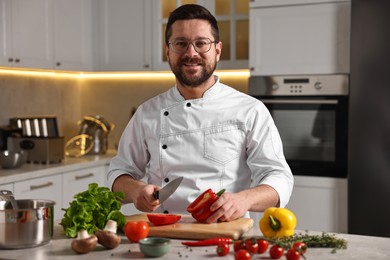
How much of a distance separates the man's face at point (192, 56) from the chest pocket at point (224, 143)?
0.72 feet

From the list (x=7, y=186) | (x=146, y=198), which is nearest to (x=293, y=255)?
(x=146, y=198)

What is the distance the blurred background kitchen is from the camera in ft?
12.3

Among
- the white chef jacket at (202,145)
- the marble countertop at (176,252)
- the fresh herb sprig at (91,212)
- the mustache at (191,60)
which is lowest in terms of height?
the marble countertop at (176,252)

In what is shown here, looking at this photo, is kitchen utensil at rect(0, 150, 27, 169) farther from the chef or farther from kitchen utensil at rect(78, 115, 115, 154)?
the chef

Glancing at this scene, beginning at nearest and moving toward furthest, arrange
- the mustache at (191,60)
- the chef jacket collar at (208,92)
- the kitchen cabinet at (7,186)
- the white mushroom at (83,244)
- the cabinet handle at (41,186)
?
the white mushroom at (83,244) → the mustache at (191,60) → the chef jacket collar at (208,92) → the kitchen cabinet at (7,186) → the cabinet handle at (41,186)

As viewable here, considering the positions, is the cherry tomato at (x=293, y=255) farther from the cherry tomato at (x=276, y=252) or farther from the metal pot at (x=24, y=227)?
the metal pot at (x=24, y=227)

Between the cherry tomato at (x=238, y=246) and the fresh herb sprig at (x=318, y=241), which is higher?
the cherry tomato at (x=238, y=246)

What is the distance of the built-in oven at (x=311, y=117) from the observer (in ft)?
12.8

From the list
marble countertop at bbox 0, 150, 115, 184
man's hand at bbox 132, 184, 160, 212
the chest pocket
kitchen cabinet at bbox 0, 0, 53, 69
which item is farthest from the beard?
kitchen cabinet at bbox 0, 0, 53, 69

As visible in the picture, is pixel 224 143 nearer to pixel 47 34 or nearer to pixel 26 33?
pixel 26 33

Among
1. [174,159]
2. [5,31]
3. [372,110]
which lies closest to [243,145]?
[174,159]

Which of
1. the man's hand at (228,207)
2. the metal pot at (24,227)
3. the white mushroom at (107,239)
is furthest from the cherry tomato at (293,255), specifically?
the metal pot at (24,227)

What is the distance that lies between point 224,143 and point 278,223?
542 mm

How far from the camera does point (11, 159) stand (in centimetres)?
376
